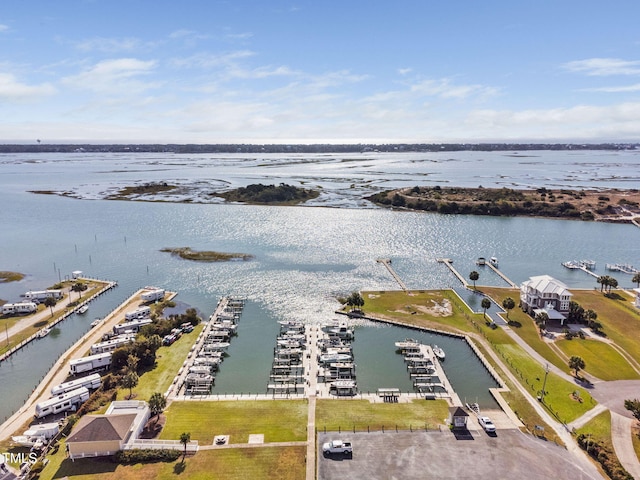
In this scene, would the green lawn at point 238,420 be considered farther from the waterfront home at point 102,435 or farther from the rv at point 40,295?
the rv at point 40,295

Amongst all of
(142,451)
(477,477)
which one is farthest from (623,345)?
(142,451)

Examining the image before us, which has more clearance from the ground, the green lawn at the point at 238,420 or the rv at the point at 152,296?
the rv at the point at 152,296

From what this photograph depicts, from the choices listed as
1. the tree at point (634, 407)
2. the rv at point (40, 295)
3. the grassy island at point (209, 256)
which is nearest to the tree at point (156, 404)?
the rv at point (40, 295)

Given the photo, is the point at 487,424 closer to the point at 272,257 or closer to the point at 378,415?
the point at 378,415

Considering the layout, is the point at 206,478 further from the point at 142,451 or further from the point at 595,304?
the point at 595,304

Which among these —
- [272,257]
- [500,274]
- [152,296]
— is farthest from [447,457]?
[272,257]
